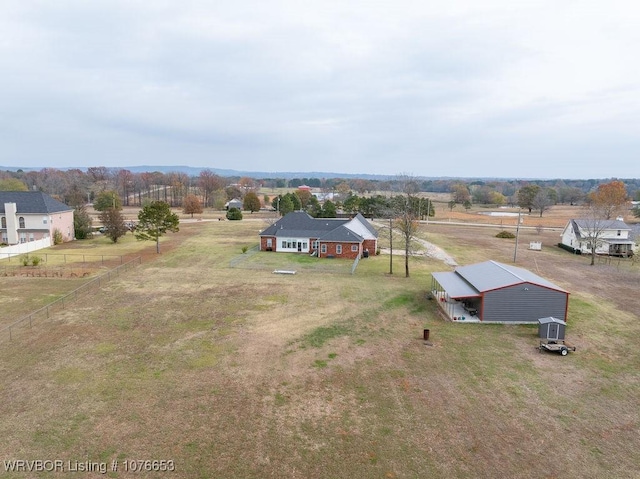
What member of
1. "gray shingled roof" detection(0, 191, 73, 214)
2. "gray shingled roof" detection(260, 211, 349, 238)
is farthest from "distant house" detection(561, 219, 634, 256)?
"gray shingled roof" detection(0, 191, 73, 214)

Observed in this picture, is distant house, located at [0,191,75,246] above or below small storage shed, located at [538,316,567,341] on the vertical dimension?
above

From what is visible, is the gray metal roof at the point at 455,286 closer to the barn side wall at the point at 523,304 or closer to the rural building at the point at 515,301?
the rural building at the point at 515,301

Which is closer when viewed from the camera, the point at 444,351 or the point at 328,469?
the point at 328,469

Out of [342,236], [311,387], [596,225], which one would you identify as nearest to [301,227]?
[342,236]

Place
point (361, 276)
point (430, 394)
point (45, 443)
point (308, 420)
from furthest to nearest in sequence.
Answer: point (361, 276)
point (430, 394)
point (308, 420)
point (45, 443)

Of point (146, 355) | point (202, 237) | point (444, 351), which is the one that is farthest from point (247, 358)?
point (202, 237)

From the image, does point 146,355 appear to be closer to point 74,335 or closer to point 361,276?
point 74,335

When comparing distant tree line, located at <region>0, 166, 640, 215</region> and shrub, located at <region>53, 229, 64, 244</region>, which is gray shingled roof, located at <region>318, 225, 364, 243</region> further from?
shrub, located at <region>53, 229, 64, 244</region>
